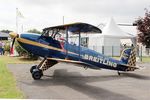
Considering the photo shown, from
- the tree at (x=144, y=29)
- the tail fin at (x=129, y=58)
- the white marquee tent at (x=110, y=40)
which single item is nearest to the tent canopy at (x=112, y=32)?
the white marquee tent at (x=110, y=40)

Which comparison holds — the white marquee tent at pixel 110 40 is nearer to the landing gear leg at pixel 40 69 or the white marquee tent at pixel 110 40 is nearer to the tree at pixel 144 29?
the tree at pixel 144 29

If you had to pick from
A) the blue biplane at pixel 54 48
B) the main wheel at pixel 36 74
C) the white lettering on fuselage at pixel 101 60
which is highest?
the blue biplane at pixel 54 48

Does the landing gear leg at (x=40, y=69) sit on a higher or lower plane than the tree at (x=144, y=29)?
lower

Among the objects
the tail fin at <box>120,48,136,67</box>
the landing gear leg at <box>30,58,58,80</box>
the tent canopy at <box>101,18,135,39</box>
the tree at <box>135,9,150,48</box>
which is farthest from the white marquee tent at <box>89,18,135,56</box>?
the landing gear leg at <box>30,58,58,80</box>

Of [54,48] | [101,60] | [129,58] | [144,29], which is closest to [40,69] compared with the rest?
[54,48]

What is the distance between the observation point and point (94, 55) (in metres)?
15.5

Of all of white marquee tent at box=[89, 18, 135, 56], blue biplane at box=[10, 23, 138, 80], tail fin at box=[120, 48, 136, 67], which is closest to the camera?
blue biplane at box=[10, 23, 138, 80]

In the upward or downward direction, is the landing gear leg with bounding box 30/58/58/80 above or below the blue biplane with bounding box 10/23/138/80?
below

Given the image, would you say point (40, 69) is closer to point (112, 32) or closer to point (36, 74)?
point (36, 74)

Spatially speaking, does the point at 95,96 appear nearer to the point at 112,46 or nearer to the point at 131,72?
the point at 131,72

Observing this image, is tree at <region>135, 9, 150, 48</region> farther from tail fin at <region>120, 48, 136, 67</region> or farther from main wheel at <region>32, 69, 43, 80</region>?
main wheel at <region>32, 69, 43, 80</region>

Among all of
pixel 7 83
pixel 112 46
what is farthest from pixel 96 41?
pixel 7 83

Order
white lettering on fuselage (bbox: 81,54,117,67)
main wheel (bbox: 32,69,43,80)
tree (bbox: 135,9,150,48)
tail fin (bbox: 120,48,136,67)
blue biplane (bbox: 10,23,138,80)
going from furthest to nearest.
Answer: tree (bbox: 135,9,150,48) < tail fin (bbox: 120,48,136,67) < white lettering on fuselage (bbox: 81,54,117,67) < blue biplane (bbox: 10,23,138,80) < main wheel (bbox: 32,69,43,80)

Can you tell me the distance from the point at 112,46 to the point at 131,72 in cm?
2073
